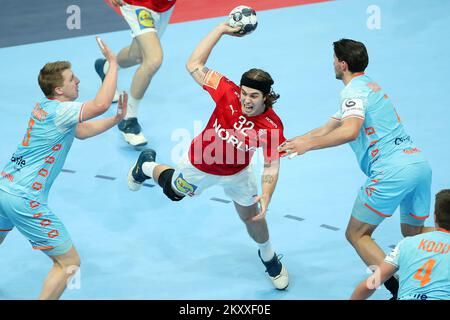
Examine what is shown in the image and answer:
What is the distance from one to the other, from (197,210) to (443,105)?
355cm

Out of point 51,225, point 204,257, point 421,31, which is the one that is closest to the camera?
point 51,225

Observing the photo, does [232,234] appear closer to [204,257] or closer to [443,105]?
[204,257]

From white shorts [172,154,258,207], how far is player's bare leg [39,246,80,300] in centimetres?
123

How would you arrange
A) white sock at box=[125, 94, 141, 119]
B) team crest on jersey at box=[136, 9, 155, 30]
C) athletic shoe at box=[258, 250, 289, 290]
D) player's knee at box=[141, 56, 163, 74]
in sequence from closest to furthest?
athletic shoe at box=[258, 250, 289, 290] < player's knee at box=[141, 56, 163, 74] < team crest on jersey at box=[136, 9, 155, 30] < white sock at box=[125, 94, 141, 119]

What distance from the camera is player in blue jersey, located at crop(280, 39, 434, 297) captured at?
6.70 metres

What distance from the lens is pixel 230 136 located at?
6.96 metres

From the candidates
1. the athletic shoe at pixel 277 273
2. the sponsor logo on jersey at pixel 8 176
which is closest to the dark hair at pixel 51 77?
the sponsor logo on jersey at pixel 8 176

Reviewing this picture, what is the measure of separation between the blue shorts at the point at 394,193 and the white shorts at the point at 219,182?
35.9 inches

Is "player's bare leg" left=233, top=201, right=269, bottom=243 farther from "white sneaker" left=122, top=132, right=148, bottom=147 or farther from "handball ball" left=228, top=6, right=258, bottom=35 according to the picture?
"white sneaker" left=122, top=132, right=148, bottom=147

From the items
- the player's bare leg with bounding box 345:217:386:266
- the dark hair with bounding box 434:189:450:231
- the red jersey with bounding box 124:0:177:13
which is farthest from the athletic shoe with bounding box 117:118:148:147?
the dark hair with bounding box 434:189:450:231

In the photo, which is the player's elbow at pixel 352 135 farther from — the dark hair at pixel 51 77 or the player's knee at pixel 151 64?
the player's knee at pixel 151 64

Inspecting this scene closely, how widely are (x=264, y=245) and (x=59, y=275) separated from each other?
181 centimetres

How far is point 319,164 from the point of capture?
9273 millimetres
